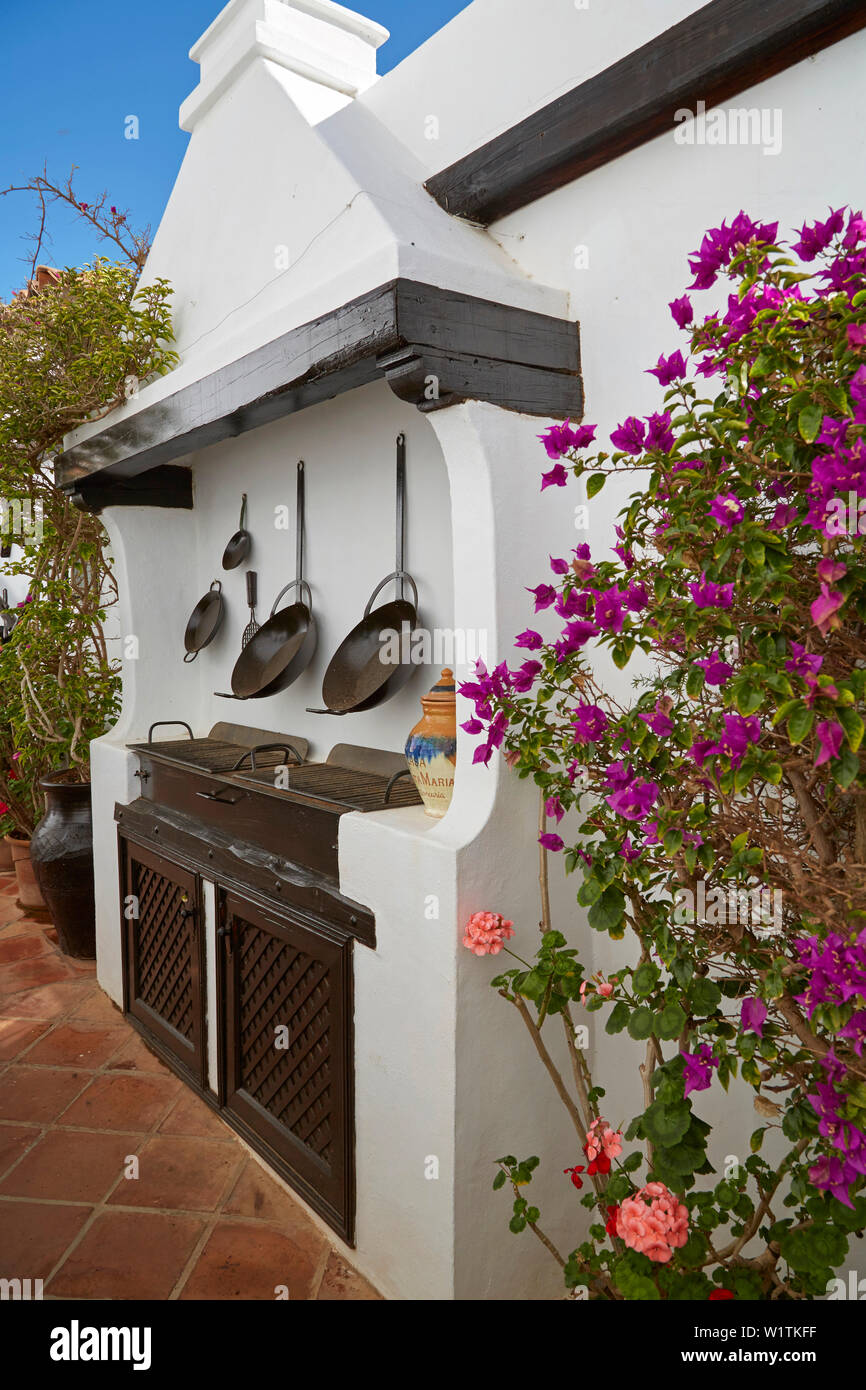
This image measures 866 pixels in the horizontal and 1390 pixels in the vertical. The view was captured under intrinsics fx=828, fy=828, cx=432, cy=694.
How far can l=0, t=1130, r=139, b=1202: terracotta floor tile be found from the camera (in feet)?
7.68

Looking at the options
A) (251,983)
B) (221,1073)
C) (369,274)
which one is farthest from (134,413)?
(221,1073)

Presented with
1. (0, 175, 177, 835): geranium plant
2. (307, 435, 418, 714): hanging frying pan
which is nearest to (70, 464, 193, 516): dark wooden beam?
(0, 175, 177, 835): geranium plant

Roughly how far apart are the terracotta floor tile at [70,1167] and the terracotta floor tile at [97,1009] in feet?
2.53

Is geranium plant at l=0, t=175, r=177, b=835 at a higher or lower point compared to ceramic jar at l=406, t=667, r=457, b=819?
higher

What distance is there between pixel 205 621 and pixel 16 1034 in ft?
5.89

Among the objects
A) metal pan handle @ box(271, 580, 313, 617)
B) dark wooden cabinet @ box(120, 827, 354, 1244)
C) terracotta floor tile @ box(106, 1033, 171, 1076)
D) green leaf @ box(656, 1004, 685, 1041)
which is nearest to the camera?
green leaf @ box(656, 1004, 685, 1041)

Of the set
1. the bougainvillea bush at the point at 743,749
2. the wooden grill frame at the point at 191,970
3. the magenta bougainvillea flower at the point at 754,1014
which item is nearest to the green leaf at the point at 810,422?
the bougainvillea bush at the point at 743,749

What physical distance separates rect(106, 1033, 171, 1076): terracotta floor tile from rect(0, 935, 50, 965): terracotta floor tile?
115 cm

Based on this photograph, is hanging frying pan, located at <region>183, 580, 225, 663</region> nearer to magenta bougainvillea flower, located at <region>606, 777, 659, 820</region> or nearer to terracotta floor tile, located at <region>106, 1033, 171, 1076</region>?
terracotta floor tile, located at <region>106, 1033, 171, 1076</region>

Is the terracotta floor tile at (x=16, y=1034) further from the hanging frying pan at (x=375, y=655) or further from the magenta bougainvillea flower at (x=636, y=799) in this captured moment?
the magenta bougainvillea flower at (x=636, y=799)

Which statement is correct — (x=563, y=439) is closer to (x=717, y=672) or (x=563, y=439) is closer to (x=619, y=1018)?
(x=717, y=672)

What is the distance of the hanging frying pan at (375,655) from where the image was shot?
236 cm

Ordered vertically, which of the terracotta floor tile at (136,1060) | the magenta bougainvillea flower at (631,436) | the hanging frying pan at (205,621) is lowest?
the terracotta floor tile at (136,1060)

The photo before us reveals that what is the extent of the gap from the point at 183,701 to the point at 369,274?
2283 mm
